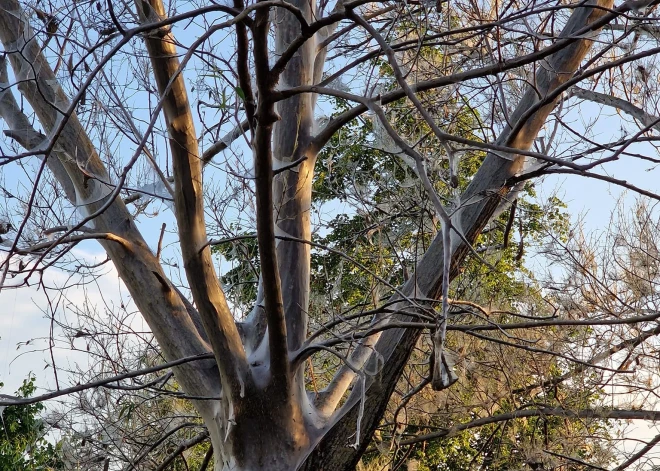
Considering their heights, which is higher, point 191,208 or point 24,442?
point 24,442

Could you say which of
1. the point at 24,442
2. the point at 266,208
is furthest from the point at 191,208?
the point at 24,442

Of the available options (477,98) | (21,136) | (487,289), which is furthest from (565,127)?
(487,289)

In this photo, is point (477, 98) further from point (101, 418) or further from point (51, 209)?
point (101, 418)

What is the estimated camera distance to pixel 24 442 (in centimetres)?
1025

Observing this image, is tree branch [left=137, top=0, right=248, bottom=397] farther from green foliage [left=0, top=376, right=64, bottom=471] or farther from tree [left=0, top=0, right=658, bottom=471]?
green foliage [left=0, top=376, right=64, bottom=471]

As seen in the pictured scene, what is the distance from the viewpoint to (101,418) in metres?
5.73

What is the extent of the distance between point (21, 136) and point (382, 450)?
285 centimetres

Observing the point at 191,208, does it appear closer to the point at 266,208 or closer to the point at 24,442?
the point at 266,208

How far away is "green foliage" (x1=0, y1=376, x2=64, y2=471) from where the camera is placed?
9273 millimetres

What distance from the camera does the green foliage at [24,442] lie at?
30.4 feet

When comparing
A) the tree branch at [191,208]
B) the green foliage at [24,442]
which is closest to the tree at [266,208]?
the tree branch at [191,208]

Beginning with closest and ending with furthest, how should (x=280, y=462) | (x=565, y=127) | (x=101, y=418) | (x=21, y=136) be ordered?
(x=280, y=462) → (x=21, y=136) → (x=565, y=127) → (x=101, y=418)

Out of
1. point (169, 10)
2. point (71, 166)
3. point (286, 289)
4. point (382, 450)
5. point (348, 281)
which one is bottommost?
point (382, 450)


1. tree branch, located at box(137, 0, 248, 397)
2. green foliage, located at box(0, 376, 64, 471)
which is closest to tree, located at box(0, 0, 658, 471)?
tree branch, located at box(137, 0, 248, 397)
